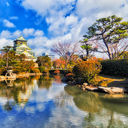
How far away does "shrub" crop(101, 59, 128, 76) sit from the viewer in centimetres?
1246

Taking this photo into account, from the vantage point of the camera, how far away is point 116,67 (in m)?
13.4

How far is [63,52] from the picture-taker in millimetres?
30438

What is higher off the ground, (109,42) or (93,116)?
(109,42)

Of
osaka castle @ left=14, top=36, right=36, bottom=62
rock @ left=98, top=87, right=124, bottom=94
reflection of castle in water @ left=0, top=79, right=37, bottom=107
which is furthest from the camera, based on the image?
osaka castle @ left=14, top=36, right=36, bottom=62

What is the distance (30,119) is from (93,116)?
2394mm

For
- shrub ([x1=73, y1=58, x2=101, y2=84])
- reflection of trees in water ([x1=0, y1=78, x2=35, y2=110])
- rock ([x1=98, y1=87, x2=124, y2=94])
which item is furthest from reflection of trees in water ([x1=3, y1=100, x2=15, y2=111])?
shrub ([x1=73, y1=58, x2=101, y2=84])

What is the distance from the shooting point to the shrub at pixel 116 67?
491 inches

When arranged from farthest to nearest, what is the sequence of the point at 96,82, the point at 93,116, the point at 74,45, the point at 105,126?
1. the point at 74,45
2. the point at 96,82
3. the point at 93,116
4. the point at 105,126

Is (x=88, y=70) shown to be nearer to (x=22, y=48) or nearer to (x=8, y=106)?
(x=8, y=106)

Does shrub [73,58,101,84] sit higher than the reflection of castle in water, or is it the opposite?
shrub [73,58,101,84]

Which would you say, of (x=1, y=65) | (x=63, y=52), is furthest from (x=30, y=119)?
(x=63, y=52)

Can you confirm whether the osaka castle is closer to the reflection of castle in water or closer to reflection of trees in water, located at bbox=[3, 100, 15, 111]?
the reflection of castle in water

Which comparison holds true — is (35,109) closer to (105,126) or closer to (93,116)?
(93,116)

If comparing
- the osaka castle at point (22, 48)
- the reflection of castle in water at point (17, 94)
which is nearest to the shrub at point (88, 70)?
the reflection of castle in water at point (17, 94)
